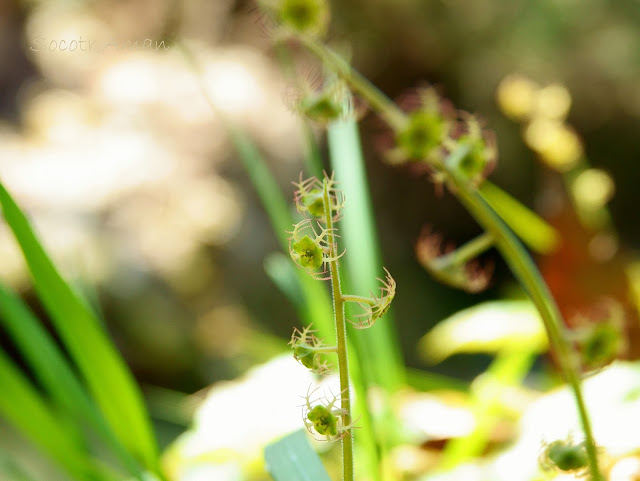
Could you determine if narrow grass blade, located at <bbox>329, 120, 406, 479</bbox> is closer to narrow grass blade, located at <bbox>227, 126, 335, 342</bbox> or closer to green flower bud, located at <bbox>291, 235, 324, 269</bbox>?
narrow grass blade, located at <bbox>227, 126, 335, 342</bbox>

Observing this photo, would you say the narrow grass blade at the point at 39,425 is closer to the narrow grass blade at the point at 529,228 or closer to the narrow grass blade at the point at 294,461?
the narrow grass blade at the point at 294,461

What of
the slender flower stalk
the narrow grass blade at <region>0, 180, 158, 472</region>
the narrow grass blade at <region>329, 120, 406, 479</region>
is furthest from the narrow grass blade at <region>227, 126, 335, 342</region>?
the slender flower stalk

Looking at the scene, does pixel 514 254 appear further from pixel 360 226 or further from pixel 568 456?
pixel 360 226

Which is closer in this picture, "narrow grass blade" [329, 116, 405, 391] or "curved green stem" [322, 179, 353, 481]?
"curved green stem" [322, 179, 353, 481]

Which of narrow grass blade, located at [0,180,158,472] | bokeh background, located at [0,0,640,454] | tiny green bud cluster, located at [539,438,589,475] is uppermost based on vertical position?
bokeh background, located at [0,0,640,454]

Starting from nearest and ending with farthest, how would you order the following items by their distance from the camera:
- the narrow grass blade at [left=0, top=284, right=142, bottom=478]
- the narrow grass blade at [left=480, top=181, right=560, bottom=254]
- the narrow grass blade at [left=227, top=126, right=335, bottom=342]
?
the narrow grass blade at [left=0, top=284, right=142, bottom=478]
the narrow grass blade at [left=227, top=126, right=335, bottom=342]
the narrow grass blade at [left=480, top=181, right=560, bottom=254]

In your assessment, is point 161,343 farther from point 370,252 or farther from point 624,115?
point 624,115

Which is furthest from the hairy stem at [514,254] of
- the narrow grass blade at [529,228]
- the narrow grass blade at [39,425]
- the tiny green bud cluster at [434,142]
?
the narrow grass blade at [529,228]
